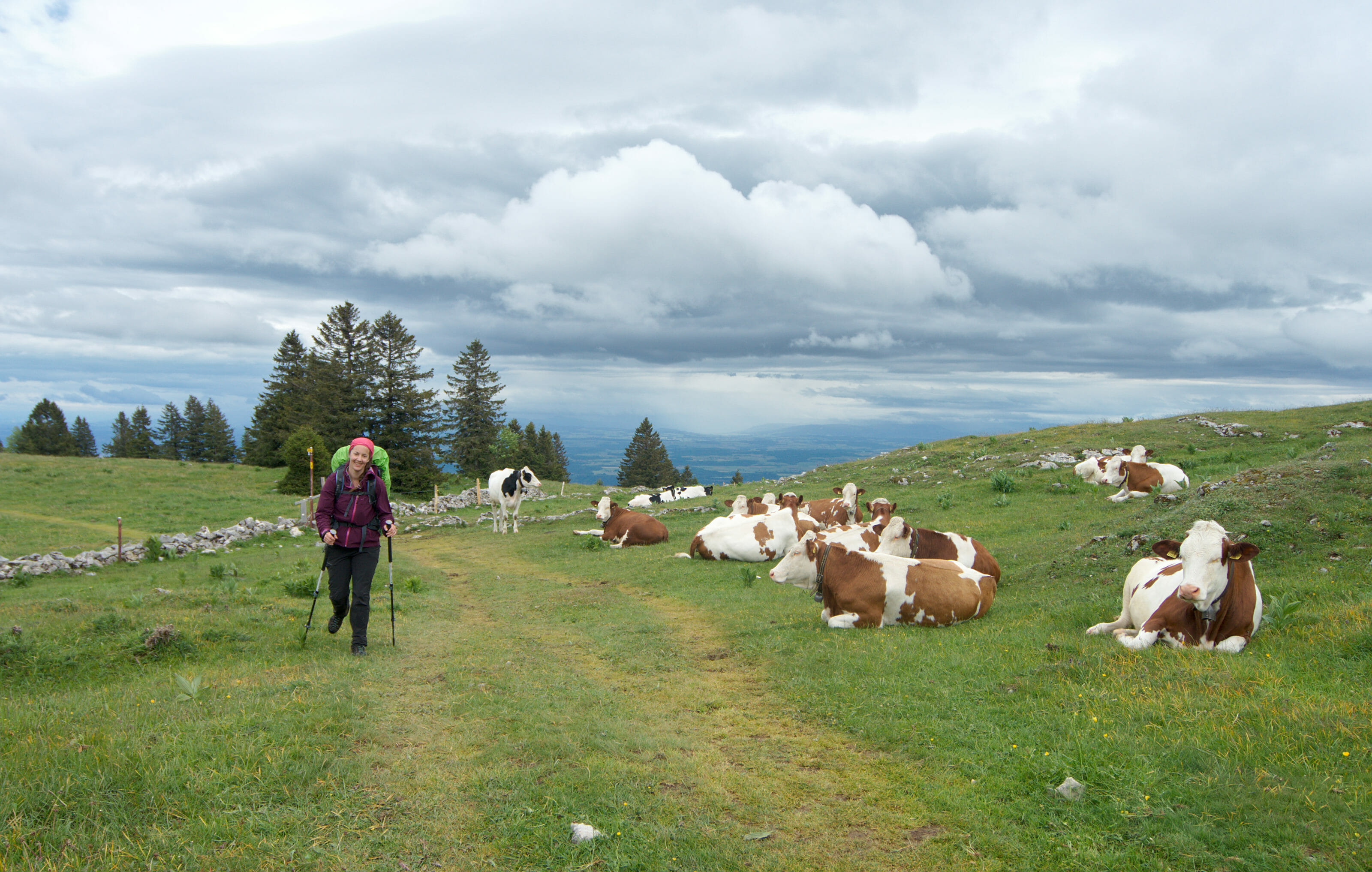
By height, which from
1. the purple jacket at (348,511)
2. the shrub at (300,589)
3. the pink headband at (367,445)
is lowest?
the shrub at (300,589)

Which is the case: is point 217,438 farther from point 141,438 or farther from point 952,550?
point 952,550

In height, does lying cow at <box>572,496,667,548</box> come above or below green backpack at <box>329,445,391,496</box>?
below

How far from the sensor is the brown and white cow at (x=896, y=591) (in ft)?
38.5

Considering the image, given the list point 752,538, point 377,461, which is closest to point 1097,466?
point 752,538

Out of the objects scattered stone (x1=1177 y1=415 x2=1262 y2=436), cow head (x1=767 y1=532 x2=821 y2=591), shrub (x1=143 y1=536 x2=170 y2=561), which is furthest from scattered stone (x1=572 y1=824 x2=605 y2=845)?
scattered stone (x1=1177 y1=415 x2=1262 y2=436)

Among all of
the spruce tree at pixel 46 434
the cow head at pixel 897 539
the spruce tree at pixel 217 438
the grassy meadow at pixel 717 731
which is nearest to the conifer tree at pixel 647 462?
the spruce tree at pixel 217 438

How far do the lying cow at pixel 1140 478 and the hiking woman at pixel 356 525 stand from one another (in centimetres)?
2019

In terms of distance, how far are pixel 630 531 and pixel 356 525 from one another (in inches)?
557

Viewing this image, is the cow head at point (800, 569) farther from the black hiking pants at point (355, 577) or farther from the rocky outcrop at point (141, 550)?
the rocky outcrop at point (141, 550)

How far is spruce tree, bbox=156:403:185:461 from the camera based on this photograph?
339 feet

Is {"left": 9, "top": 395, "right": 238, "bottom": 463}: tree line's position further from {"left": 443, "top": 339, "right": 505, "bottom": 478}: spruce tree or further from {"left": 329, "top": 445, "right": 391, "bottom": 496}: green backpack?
{"left": 329, "top": 445, "right": 391, "bottom": 496}: green backpack

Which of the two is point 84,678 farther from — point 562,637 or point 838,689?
point 838,689

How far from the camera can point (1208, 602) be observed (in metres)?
8.59

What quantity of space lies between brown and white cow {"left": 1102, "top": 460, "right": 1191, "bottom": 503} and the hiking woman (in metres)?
20.2
